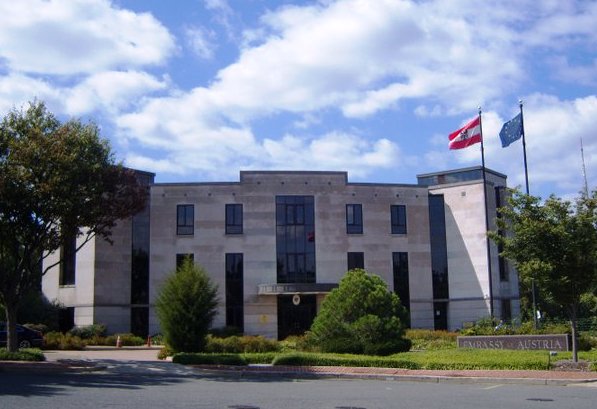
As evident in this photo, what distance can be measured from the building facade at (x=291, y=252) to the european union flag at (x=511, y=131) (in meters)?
12.6

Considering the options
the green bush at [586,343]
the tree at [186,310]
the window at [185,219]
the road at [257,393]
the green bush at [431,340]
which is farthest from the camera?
the window at [185,219]

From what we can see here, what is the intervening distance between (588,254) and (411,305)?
→ 1088 inches

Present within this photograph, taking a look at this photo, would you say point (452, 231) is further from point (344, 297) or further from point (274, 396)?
point (274, 396)

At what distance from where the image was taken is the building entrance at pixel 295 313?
47750 millimetres

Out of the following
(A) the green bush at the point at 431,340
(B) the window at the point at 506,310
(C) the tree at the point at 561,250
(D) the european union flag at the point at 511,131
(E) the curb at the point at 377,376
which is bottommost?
(E) the curb at the point at 377,376

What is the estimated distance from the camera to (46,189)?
74.1 feet

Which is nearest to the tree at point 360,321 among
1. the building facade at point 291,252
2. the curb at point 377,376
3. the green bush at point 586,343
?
the curb at point 377,376

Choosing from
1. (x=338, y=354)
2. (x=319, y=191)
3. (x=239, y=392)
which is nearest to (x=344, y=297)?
(x=338, y=354)

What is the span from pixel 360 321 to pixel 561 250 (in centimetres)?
801

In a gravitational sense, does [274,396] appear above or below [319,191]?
below

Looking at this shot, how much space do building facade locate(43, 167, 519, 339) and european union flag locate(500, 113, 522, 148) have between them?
41.5 feet

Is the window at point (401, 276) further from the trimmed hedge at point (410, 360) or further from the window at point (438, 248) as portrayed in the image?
the trimmed hedge at point (410, 360)

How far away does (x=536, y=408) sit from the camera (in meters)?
13.8

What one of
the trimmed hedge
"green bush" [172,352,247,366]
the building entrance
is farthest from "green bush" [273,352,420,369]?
the building entrance
